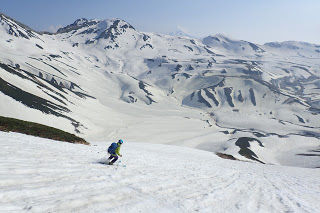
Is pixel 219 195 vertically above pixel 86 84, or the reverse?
pixel 86 84

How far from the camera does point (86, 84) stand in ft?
650

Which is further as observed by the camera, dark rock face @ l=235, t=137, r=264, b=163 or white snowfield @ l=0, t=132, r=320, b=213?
dark rock face @ l=235, t=137, r=264, b=163

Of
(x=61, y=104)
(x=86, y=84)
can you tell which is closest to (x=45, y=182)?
(x=61, y=104)

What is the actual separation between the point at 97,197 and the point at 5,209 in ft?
9.54

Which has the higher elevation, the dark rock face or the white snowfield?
the dark rock face

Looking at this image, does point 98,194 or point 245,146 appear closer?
point 98,194

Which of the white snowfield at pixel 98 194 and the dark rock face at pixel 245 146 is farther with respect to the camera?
the dark rock face at pixel 245 146

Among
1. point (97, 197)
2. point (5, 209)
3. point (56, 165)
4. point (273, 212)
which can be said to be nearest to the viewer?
point (5, 209)

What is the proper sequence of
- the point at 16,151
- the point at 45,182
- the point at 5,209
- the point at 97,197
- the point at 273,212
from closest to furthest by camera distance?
the point at 5,209 → the point at 97,197 → the point at 45,182 → the point at 273,212 → the point at 16,151

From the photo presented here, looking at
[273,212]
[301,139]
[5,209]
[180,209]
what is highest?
[301,139]

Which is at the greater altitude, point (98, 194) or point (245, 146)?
point (245, 146)

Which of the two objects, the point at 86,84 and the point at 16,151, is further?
the point at 86,84

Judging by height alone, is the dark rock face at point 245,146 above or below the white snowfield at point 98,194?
above

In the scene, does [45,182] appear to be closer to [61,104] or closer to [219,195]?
[219,195]
